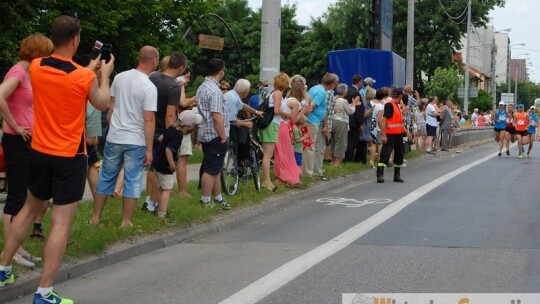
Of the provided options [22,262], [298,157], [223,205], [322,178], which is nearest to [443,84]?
[322,178]

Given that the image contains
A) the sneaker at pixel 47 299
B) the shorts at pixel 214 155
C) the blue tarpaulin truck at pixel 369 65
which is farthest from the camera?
the blue tarpaulin truck at pixel 369 65

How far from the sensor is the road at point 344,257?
665 centimetres

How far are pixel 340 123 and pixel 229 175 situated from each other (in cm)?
540

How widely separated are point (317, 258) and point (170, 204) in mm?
2981

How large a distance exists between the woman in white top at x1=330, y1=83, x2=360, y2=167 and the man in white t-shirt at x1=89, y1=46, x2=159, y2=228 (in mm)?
8721

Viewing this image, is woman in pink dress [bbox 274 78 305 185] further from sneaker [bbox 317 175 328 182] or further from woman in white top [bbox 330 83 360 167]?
woman in white top [bbox 330 83 360 167]

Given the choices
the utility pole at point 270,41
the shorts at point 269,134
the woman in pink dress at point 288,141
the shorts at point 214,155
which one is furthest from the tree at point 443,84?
the shorts at point 214,155

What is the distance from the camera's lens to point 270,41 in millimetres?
15109

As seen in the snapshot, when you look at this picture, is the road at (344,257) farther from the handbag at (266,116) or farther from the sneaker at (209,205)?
the handbag at (266,116)

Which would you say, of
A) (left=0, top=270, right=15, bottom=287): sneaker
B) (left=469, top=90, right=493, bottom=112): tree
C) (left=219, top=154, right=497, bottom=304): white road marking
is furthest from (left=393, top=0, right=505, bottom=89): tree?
(left=0, top=270, right=15, bottom=287): sneaker

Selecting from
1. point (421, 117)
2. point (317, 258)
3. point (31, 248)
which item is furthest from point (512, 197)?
→ point (421, 117)

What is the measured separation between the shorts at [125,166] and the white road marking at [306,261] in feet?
5.94

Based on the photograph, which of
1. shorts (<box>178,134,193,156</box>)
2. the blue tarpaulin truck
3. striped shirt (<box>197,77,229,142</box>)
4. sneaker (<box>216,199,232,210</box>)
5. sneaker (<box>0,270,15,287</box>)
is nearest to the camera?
sneaker (<box>0,270,15,287</box>)

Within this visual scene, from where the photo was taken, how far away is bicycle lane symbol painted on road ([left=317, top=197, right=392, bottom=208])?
12434mm
